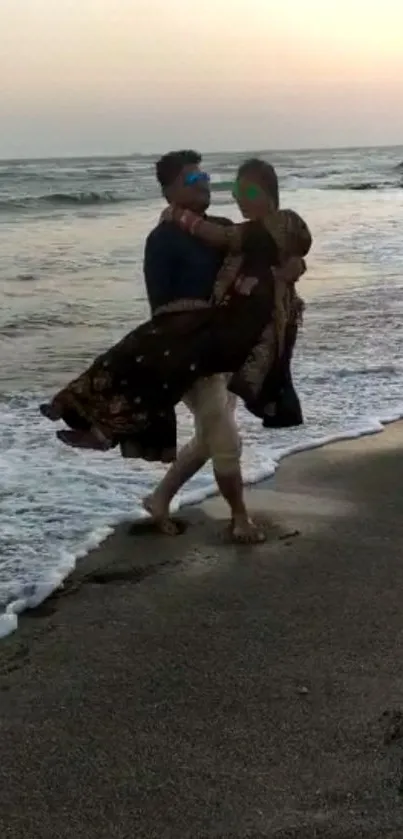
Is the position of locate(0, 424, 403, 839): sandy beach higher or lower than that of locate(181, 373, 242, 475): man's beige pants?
lower

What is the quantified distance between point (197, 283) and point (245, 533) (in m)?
1.09

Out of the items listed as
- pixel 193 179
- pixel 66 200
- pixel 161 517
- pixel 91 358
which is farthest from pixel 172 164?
pixel 66 200

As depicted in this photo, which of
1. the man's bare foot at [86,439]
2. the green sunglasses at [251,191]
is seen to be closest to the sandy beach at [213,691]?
the man's bare foot at [86,439]

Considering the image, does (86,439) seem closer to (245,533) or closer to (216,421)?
(216,421)

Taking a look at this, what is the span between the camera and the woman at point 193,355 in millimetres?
4273

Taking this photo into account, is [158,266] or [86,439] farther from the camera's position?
[86,439]

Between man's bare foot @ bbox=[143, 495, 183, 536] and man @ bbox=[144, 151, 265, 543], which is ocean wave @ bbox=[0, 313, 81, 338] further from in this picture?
man @ bbox=[144, 151, 265, 543]

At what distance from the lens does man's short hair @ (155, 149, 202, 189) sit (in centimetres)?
428

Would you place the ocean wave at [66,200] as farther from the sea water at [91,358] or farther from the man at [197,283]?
the man at [197,283]

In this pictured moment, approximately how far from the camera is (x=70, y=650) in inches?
141

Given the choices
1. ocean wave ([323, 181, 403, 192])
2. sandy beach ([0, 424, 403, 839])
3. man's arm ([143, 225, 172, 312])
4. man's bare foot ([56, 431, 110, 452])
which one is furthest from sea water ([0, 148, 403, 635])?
ocean wave ([323, 181, 403, 192])

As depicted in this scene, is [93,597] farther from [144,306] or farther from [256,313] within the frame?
[144,306]

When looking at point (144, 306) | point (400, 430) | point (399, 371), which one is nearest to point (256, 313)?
point (400, 430)

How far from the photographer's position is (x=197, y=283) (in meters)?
4.35
